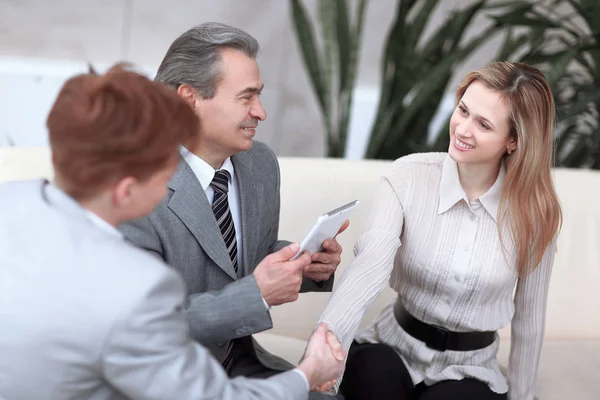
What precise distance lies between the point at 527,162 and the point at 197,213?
820 millimetres

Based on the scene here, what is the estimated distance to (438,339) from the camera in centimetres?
201

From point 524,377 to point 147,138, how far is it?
1381 millimetres

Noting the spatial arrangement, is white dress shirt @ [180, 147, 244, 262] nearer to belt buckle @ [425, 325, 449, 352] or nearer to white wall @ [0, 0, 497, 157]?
belt buckle @ [425, 325, 449, 352]

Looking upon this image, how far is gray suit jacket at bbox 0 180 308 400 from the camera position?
1.09m

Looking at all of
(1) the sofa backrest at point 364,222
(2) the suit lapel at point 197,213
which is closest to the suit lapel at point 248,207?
(2) the suit lapel at point 197,213

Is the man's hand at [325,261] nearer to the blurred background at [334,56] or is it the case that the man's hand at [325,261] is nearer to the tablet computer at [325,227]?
the tablet computer at [325,227]

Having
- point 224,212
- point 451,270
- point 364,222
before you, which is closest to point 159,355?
point 224,212

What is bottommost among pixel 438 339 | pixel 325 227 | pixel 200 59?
pixel 438 339

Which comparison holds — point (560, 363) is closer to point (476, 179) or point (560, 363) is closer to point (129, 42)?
point (476, 179)

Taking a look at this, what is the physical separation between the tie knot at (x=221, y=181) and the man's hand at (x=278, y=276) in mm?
266

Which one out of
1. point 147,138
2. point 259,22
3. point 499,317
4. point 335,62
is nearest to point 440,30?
point 335,62

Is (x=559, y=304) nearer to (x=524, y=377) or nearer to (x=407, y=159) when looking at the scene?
(x=524, y=377)

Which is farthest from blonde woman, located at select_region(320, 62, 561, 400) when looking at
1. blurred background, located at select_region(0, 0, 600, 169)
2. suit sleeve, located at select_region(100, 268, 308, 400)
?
blurred background, located at select_region(0, 0, 600, 169)

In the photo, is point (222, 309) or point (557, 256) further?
point (557, 256)
